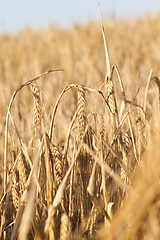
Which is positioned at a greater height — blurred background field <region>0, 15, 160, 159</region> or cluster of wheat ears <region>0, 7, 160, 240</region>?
blurred background field <region>0, 15, 160, 159</region>

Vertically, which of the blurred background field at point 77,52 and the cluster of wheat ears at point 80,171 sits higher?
the blurred background field at point 77,52

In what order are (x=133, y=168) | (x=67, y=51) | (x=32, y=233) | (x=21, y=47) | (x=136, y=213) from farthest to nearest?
(x=21, y=47) → (x=67, y=51) → (x=133, y=168) → (x=32, y=233) → (x=136, y=213)

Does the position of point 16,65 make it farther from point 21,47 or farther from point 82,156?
point 82,156

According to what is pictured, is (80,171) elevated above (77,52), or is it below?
below

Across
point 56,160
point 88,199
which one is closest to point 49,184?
point 56,160

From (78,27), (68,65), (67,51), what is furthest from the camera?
(78,27)

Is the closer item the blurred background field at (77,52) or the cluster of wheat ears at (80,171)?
the cluster of wheat ears at (80,171)

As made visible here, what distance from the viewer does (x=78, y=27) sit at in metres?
4.83

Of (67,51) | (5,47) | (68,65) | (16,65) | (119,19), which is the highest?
Result: (5,47)

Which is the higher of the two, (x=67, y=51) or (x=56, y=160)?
(x=67, y=51)

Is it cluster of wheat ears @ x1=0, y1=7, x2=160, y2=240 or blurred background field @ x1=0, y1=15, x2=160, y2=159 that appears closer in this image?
cluster of wheat ears @ x1=0, y1=7, x2=160, y2=240

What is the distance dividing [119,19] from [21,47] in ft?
6.91

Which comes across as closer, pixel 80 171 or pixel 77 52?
pixel 80 171

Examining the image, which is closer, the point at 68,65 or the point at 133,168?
→ the point at 133,168
